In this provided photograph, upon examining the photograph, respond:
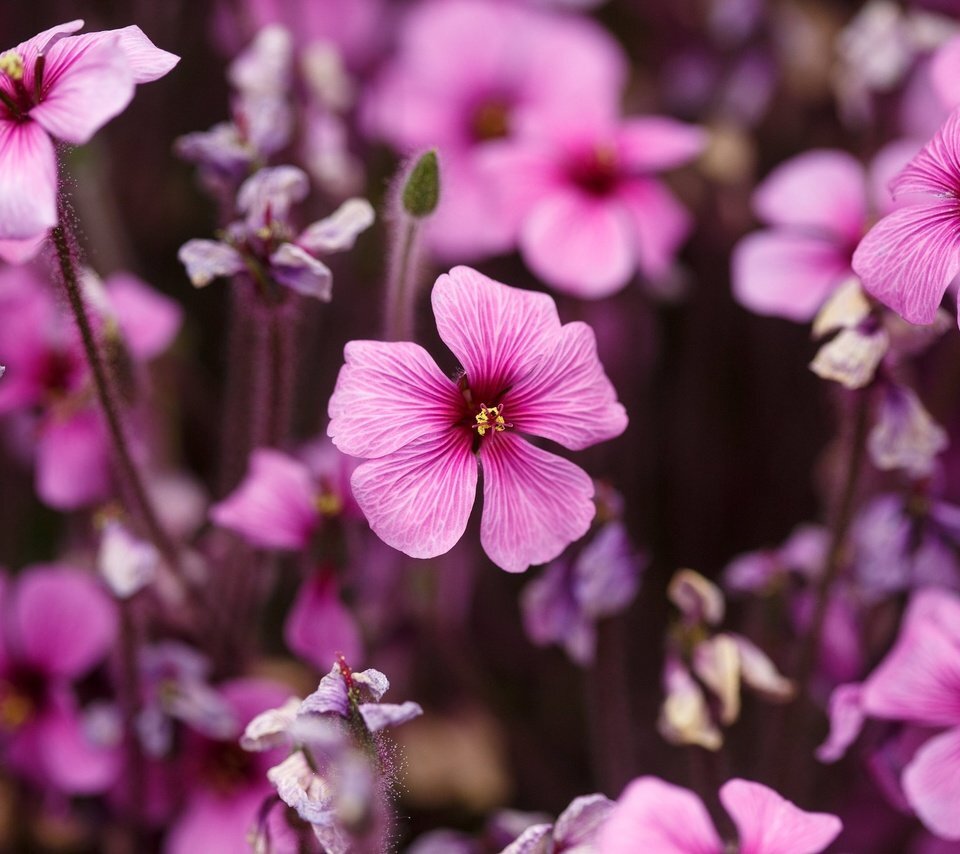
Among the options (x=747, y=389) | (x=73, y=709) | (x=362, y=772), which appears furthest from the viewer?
(x=747, y=389)

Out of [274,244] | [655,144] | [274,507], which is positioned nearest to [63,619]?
[274,507]

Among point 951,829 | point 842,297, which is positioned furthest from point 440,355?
point 951,829

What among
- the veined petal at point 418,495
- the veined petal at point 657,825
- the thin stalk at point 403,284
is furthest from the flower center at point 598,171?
the veined petal at point 657,825

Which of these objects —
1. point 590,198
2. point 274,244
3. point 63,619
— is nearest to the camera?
point 274,244

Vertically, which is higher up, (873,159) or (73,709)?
(873,159)

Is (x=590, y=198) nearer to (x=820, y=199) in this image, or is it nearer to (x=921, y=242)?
(x=820, y=199)

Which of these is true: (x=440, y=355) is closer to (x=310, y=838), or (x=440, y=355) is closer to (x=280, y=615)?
(x=280, y=615)
